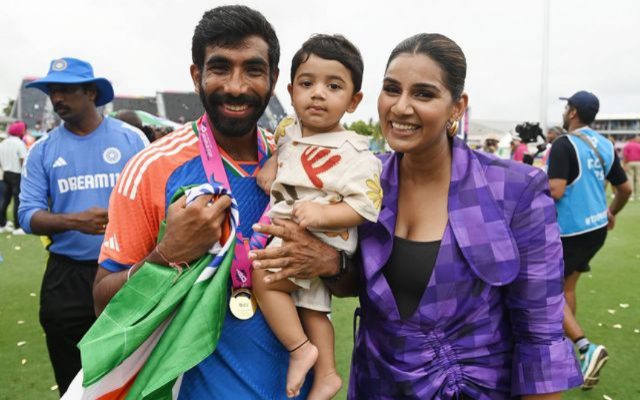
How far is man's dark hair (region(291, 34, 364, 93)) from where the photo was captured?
1956mm

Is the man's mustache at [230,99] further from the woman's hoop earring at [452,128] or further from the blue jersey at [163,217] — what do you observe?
the woman's hoop earring at [452,128]

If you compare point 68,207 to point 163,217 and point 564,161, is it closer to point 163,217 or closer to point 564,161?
point 163,217

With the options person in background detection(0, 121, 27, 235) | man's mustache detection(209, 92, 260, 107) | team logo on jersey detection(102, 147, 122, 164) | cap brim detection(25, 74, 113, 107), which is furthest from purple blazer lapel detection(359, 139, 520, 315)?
person in background detection(0, 121, 27, 235)

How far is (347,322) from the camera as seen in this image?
17.3 ft

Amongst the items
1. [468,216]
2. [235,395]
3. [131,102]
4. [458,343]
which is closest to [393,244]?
[468,216]

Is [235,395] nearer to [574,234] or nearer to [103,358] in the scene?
[103,358]

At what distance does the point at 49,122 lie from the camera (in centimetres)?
2736

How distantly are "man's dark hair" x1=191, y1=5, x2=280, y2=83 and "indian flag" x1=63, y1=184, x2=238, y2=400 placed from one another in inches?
21.2

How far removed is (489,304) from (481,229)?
0.27 m

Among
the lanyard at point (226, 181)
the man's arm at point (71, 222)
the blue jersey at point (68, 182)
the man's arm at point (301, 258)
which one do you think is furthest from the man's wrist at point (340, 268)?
the blue jersey at point (68, 182)

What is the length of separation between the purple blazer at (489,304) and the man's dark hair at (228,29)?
35.5 inches

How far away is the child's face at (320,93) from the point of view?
6.41 feet

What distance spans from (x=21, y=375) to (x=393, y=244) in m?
3.79

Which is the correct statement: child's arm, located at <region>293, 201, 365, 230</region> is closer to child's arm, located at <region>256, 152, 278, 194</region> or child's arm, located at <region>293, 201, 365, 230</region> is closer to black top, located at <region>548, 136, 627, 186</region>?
child's arm, located at <region>256, 152, 278, 194</region>
